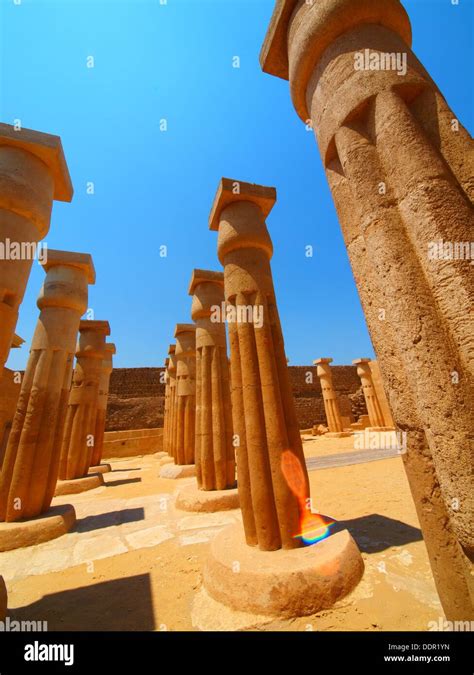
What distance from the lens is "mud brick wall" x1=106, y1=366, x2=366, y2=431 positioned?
20859 mm

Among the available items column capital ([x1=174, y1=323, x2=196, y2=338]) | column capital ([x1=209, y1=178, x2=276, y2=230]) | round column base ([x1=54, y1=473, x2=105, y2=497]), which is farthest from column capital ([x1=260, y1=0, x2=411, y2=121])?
round column base ([x1=54, y1=473, x2=105, y2=497])

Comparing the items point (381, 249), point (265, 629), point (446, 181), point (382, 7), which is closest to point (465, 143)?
point (446, 181)

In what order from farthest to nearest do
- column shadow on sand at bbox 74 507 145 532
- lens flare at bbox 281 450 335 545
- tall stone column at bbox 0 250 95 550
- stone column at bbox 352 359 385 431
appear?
stone column at bbox 352 359 385 431 < column shadow on sand at bbox 74 507 145 532 < tall stone column at bbox 0 250 95 550 < lens flare at bbox 281 450 335 545

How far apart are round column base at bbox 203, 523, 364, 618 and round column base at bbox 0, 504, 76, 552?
302cm

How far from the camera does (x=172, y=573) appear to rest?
10.3 ft

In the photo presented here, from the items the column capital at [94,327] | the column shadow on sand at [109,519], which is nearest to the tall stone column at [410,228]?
the column shadow on sand at [109,519]

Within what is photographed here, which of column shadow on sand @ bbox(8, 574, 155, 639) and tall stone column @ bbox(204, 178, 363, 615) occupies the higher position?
tall stone column @ bbox(204, 178, 363, 615)

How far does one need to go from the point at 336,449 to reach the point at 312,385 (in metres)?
13.9

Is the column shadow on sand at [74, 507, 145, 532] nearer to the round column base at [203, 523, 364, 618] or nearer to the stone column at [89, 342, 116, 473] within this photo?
the round column base at [203, 523, 364, 618]

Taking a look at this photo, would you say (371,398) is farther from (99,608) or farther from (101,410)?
(99,608)

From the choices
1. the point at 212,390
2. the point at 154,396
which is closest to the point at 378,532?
the point at 212,390

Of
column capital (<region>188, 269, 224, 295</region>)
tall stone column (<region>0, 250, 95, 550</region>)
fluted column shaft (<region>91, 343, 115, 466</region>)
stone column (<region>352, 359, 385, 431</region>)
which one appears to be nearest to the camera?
tall stone column (<region>0, 250, 95, 550</region>)

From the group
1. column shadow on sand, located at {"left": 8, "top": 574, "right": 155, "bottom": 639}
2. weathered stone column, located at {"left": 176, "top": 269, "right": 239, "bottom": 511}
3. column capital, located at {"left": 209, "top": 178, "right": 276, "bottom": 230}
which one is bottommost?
column shadow on sand, located at {"left": 8, "top": 574, "right": 155, "bottom": 639}

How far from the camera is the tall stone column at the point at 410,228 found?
1.14 m
